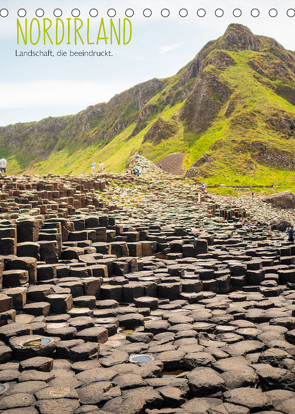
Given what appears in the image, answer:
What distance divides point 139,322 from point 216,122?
80.7 meters

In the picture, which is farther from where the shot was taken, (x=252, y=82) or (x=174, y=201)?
(x=252, y=82)

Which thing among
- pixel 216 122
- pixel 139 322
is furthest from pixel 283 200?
pixel 216 122

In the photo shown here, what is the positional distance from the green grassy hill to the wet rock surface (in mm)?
42206

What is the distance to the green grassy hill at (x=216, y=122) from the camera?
215 ft

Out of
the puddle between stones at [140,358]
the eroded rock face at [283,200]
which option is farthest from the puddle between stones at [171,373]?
the eroded rock face at [283,200]

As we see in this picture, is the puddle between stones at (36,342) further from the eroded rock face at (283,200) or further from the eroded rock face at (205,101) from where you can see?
the eroded rock face at (205,101)

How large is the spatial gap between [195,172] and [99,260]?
48691mm

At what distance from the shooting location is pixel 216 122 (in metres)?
86.6

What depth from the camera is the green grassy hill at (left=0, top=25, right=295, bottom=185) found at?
65.6m

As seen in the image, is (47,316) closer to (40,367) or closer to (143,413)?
(40,367)

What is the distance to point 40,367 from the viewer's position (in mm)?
6945

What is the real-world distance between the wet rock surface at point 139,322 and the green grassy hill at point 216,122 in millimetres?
42206

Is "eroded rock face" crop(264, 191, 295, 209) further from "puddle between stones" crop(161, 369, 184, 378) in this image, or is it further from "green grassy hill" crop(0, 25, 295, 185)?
"puddle between stones" crop(161, 369, 184, 378)

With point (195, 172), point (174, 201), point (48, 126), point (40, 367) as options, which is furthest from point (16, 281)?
point (48, 126)
